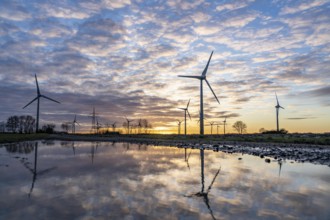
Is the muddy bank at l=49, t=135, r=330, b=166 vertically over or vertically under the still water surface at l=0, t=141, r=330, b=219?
over

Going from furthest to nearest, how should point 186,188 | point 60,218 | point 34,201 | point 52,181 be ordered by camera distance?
point 52,181 → point 186,188 → point 34,201 → point 60,218

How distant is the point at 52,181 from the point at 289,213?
12836 mm

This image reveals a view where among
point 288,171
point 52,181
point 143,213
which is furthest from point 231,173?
point 52,181

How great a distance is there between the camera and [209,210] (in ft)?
32.4

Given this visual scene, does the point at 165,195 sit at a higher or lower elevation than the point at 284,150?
lower

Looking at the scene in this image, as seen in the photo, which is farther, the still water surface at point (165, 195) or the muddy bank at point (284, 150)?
the muddy bank at point (284, 150)

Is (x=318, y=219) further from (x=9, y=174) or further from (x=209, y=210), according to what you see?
(x=9, y=174)

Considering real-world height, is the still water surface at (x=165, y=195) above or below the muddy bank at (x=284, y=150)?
below

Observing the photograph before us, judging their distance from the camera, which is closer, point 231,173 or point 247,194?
point 247,194

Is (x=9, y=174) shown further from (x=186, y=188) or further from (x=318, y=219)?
(x=318, y=219)

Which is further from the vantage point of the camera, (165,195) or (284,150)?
(284,150)

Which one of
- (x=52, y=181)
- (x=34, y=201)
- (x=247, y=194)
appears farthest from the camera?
(x=52, y=181)

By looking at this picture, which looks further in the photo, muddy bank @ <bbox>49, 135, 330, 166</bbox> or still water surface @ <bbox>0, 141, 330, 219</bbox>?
muddy bank @ <bbox>49, 135, 330, 166</bbox>

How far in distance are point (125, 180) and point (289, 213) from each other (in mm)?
9492
